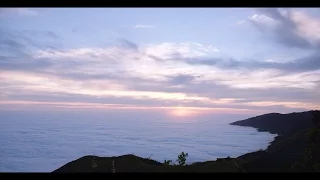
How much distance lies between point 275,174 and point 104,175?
3.76 feet

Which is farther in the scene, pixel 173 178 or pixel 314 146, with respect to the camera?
pixel 314 146

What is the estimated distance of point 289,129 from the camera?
21.6m

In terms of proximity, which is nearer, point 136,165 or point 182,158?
point 136,165

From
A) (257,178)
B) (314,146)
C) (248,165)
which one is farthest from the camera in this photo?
(314,146)

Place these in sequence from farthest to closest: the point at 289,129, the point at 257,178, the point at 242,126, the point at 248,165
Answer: the point at 242,126
the point at 289,129
the point at 248,165
the point at 257,178

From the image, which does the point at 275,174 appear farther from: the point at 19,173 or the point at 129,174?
the point at 19,173

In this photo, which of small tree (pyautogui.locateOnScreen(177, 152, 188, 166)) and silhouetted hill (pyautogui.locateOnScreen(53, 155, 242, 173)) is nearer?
silhouetted hill (pyautogui.locateOnScreen(53, 155, 242, 173))

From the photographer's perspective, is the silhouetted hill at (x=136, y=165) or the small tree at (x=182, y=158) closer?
the silhouetted hill at (x=136, y=165)

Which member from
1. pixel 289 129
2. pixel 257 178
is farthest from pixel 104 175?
pixel 289 129
